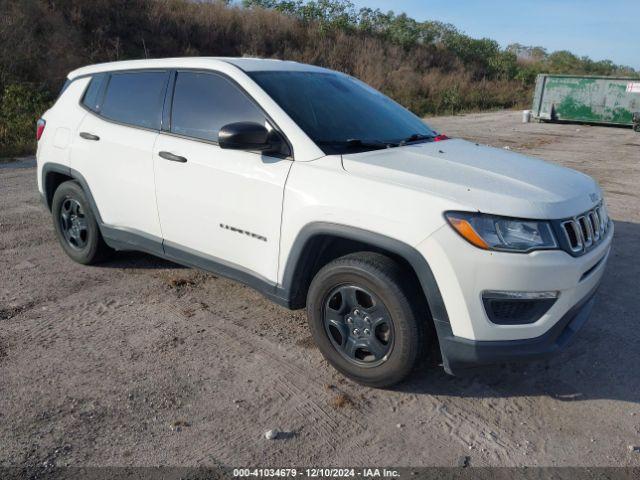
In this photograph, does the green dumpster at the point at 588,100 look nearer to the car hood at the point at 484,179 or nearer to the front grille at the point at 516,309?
the car hood at the point at 484,179

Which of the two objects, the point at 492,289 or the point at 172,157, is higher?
the point at 172,157

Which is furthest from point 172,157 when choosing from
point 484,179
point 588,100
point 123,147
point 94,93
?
point 588,100

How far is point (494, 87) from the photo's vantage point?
34.6 metres

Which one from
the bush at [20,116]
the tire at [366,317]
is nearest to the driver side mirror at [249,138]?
the tire at [366,317]

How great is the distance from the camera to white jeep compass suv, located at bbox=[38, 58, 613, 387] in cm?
279

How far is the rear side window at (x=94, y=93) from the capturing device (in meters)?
4.72

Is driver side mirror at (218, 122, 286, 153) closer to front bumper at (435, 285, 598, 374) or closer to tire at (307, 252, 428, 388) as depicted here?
tire at (307, 252, 428, 388)

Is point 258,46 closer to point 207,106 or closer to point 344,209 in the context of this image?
point 207,106

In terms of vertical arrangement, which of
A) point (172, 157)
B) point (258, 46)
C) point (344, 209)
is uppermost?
point (258, 46)

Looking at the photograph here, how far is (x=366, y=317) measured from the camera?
3.17 meters

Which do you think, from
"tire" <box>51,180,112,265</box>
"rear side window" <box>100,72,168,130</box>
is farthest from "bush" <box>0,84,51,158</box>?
"rear side window" <box>100,72,168,130</box>

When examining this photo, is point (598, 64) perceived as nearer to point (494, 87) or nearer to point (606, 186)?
point (494, 87)

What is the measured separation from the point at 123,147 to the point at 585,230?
3.27 meters

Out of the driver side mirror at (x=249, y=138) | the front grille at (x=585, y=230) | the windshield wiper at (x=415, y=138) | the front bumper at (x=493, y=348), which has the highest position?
the driver side mirror at (x=249, y=138)
